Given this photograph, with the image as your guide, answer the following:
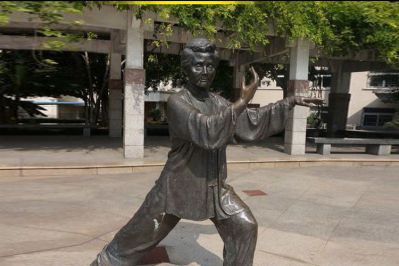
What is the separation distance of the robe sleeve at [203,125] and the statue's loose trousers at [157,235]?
71cm

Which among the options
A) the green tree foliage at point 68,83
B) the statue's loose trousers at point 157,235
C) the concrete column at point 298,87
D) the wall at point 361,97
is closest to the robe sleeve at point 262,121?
the statue's loose trousers at point 157,235

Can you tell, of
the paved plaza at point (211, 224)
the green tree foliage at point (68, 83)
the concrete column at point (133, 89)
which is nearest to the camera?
the paved plaza at point (211, 224)

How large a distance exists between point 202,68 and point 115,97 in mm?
12880

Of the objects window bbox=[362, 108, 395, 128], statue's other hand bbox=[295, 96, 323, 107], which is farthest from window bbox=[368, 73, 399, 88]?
statue's other hand bbox=[295, 96, 323, 107]

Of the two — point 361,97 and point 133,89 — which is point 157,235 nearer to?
point 133,89

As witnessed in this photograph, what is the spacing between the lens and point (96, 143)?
13.3 m

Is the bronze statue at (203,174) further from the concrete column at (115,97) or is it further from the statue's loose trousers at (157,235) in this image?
the concrete column at (115,97)

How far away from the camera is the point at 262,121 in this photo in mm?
3064

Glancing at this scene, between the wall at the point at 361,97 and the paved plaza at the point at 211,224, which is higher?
the wall at the point at 361,97

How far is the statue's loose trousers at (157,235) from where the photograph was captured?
10.2 ft

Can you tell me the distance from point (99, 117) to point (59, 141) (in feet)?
28.9

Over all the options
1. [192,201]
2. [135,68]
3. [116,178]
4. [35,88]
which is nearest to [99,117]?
[35,88]

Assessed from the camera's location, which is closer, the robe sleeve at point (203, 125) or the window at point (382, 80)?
the robe sleeve at point (203, 125)

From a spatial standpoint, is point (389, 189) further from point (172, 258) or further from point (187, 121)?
point (187, 121)
